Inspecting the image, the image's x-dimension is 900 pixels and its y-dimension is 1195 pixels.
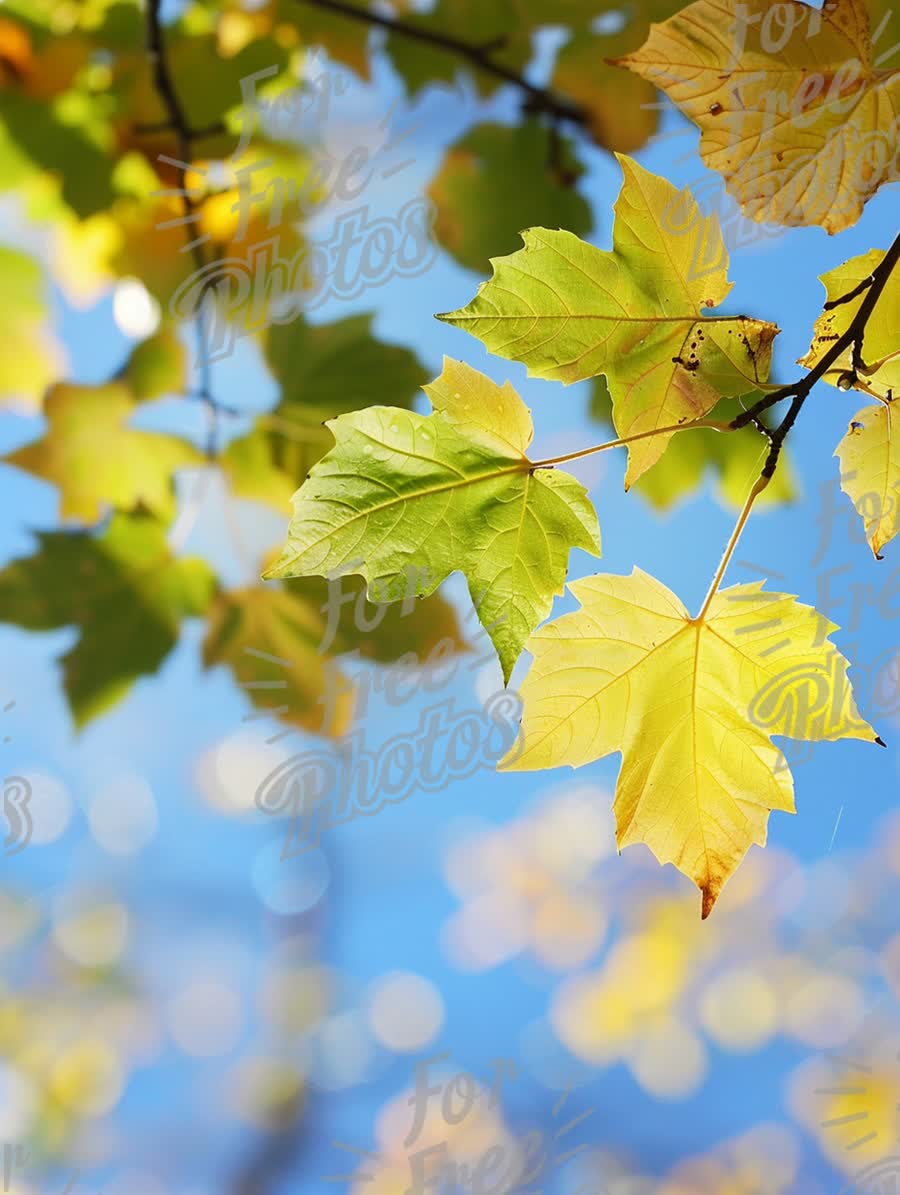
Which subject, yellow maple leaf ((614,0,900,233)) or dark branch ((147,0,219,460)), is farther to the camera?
dark branch ((147,0,219,460))

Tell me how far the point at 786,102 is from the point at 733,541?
0.34 feet

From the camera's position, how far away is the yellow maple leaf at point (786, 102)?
207mm

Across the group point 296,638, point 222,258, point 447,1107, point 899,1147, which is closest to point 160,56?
point 222,258

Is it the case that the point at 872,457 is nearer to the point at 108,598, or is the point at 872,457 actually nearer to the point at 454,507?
the point at 454,507

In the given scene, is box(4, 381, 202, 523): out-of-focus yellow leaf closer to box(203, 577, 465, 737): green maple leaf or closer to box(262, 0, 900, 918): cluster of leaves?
box(203, 577, 465, 737): green maple leaf

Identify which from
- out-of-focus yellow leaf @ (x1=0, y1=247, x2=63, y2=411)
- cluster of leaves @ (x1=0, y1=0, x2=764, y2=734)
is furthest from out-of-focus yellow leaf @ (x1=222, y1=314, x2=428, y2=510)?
out-of-focus yellow leaf @ (x1=0, y1=247, x2=63, y2=411)

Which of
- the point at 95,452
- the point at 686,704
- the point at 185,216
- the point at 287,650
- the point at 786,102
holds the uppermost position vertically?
the point at 185,216

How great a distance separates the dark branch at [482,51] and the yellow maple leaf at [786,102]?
0.52 meters

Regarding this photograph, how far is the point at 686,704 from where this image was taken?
255 mm

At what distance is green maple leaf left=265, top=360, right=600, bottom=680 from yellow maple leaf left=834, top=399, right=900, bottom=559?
67 millimetres

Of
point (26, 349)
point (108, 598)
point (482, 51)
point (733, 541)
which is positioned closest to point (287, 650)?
point (108, 598)

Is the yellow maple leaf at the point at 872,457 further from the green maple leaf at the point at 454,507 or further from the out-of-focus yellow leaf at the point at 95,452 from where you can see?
the out-of-focus yellow leaf at the point at 95,452

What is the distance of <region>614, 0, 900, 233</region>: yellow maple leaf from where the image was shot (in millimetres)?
207

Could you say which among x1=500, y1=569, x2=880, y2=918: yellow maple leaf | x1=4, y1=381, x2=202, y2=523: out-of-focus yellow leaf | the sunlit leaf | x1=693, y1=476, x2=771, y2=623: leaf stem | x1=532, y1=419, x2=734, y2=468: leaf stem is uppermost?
x1=4, y1=381, x2=202, y2=523: out-of-focus yellow leaf
